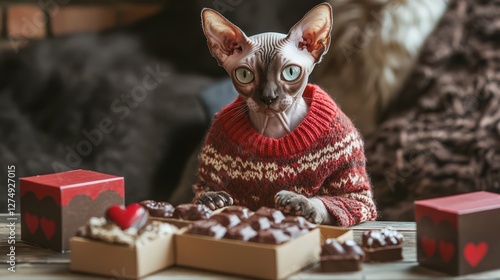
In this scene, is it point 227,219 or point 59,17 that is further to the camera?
point 59,17

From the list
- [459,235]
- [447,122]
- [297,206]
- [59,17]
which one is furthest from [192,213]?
[59,17]

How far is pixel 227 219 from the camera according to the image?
1.05 m

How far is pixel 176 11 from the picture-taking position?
279 centimetres

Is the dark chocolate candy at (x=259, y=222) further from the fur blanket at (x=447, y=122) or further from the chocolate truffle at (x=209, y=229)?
the fur blanket at (x=447, y=122)

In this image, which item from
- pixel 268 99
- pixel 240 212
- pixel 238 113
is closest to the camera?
pixel 240 212

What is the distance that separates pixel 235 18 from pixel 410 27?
60cm

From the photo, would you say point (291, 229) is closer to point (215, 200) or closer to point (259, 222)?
point (259, 222)

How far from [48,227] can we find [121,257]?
0.22 metres

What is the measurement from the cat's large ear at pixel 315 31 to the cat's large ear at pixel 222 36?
82mm

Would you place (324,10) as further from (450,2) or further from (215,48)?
(450,2)

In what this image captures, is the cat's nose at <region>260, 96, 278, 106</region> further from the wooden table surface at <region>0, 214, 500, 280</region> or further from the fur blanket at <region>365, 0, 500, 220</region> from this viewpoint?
the fur blanket at <region>365, 0, 500, 220</region>

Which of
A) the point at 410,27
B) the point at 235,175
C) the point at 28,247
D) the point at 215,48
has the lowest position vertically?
the point at 28,247

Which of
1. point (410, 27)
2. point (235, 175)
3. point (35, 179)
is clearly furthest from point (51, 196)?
point (410, 27)

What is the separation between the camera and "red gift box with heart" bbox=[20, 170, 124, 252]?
1148mm
